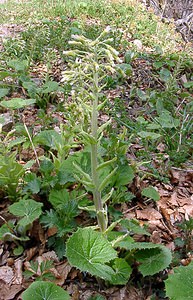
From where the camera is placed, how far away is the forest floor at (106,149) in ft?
6.82

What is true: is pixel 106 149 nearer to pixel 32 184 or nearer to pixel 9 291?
pixel 32 184

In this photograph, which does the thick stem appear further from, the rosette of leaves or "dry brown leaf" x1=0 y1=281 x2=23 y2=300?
"dry brown leaf" x1=0 y1=281 x2=23 y2=300

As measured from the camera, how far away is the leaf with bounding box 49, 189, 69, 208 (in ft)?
7.20

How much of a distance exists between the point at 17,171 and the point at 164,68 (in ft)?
9.93

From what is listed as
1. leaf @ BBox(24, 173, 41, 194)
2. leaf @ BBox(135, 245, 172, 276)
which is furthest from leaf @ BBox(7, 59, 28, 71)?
leaf @ BBox(135, 245, 172, 276)

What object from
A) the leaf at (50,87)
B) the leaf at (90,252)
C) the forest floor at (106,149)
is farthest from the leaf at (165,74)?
the leaf at (90,252)

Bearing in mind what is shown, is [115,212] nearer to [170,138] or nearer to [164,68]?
[170,138]

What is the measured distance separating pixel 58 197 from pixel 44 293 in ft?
2.23

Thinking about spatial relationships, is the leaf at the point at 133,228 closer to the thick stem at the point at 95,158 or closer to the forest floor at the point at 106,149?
the forest floor at the point at 106,149

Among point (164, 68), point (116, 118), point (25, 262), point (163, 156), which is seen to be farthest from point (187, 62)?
point (25, 262)

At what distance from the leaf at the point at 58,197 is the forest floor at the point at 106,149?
57 millimetres

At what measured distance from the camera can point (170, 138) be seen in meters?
3.32

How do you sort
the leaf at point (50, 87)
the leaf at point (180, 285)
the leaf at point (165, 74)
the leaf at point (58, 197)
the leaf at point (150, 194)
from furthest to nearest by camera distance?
1. the leaf at point (165, 74)
2. the leaf at point (50, 87)
3. the leaf at point (150, 194)
4. the leaf at point (58, 197)
5. the leaf at point (180, 285)

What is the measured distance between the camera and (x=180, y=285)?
1.62 meters
